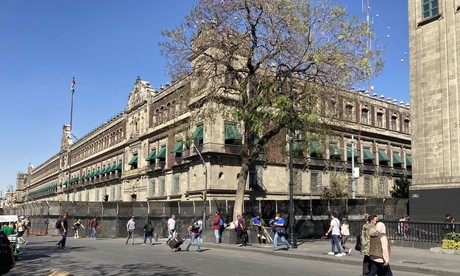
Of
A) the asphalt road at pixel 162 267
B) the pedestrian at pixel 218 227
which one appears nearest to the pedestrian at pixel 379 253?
the asphalt road at pixel 162 267

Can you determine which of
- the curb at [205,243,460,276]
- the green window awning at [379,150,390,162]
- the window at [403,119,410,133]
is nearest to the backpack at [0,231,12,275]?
the curb at [205,243,460,276]

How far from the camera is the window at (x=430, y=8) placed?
25.9 m

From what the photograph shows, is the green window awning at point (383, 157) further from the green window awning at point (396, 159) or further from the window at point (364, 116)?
the window at point (364, 116)

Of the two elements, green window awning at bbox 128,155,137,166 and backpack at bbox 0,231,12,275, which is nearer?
backpack at bbox 0,231,12,275

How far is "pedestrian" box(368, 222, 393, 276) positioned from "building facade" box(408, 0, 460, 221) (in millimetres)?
17798

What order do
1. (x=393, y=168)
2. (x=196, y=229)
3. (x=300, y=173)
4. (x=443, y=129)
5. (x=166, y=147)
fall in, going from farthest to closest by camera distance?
(x=393, y=168) → (x=166, y=147) → (x=300, y=173) → (x=443, y=129) → (x=196, y=229)

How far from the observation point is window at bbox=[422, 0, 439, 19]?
2594cm

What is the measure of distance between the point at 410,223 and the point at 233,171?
24.2 m

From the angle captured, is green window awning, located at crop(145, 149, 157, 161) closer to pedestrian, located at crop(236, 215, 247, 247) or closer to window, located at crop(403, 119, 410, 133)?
window, located at crop(403, 119, 410, 133)

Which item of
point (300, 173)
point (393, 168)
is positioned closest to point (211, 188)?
point (300, 173)

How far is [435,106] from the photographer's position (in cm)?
2569

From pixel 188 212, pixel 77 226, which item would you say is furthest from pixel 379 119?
pixel 77 226

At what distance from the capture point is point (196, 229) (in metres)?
21.9

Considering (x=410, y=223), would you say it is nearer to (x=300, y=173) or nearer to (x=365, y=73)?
(x=365, y=73)
